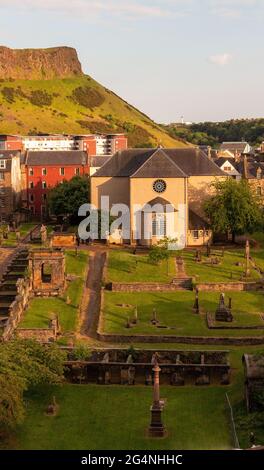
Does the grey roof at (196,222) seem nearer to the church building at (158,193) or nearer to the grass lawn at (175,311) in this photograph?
the church building at (158,193)

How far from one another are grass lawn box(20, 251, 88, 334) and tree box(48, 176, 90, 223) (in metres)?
22.9

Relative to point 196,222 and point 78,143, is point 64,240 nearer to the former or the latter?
point 196,222

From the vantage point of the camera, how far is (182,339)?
48.1 meters

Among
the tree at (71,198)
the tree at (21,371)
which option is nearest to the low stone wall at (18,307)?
the tree at (21,371)

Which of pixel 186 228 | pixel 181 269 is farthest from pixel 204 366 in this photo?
pixel 186 228

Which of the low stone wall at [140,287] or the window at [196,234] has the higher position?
the window at [196,234]

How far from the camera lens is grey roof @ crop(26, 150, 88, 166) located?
109188mm

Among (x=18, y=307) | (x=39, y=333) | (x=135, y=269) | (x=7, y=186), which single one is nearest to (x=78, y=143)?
(x=7, y=186)

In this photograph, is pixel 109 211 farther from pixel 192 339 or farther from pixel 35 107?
pixel 35 107

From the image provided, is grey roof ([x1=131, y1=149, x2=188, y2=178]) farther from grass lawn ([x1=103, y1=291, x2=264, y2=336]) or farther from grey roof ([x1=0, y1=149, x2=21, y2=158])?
grey roof ([x1=0, y1=149, x2=21, y2=158])

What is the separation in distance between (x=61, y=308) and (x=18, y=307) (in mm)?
4462

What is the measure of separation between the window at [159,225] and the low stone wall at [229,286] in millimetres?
14534

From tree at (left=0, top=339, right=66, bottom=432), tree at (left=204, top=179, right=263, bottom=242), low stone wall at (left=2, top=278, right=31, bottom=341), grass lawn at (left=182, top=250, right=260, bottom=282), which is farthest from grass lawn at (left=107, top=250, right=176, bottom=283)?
tree at (left=0, top=339, right=66, bottom=432)

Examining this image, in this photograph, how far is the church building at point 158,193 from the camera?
74562mm
